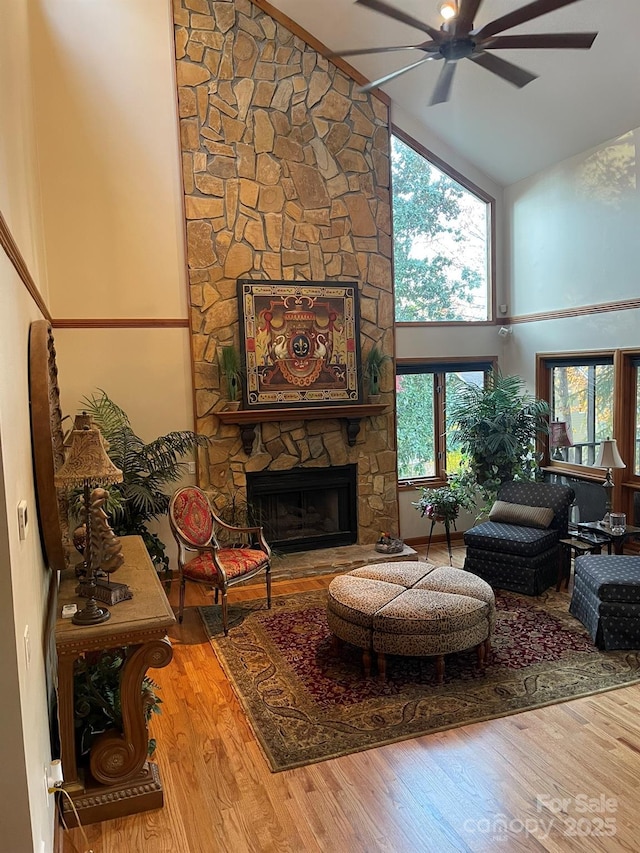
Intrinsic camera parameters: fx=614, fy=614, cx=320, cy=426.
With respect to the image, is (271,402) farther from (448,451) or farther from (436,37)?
(436,37)

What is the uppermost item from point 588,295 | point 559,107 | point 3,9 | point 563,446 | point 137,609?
point 559,107

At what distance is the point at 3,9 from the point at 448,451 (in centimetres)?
557

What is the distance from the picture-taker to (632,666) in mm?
3832

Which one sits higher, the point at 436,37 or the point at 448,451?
the point at 436,37

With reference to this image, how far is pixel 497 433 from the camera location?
6129 mm

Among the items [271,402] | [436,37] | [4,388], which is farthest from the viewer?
[271,402]

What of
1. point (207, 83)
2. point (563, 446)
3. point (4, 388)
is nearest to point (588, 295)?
point (563, 446)

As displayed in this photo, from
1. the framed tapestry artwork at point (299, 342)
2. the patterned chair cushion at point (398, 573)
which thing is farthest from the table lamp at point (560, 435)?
the patterned chair cushion at point (398, 573)

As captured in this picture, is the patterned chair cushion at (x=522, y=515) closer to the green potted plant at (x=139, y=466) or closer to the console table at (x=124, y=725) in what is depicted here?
the green potted plant at (x=139, y=466)

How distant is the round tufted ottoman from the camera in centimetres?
364

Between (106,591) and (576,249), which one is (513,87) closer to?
(576,249)

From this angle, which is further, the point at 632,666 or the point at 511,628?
the point at 511,628

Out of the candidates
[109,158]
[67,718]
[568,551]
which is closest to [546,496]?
[568,551]

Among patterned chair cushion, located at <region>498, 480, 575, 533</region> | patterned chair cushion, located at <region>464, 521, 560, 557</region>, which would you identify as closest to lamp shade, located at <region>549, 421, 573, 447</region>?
patterned chair cushion, located at <region>498, 480, 575, 533</region>
